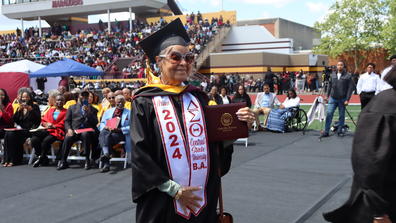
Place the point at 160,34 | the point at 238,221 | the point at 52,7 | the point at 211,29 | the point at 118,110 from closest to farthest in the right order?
the point at 160,34
the point at 238,221
the point at 118,110
the point at 211,29
the point at 52,7

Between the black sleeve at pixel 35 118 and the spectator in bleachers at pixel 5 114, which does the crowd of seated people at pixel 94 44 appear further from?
the black sleeve at pixel 35 118

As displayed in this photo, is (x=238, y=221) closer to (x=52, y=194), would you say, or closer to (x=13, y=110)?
(x=52, y=194)

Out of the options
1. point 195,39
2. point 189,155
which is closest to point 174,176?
point 189,155

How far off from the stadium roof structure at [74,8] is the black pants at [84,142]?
34958mm

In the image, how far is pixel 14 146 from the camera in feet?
29.4

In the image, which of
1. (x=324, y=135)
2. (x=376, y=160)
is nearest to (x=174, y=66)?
(x=376, y=160)

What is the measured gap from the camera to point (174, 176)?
2.51 m

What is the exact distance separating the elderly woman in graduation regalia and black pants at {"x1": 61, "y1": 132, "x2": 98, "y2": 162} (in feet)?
19.7

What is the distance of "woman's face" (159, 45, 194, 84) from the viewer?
2615mm

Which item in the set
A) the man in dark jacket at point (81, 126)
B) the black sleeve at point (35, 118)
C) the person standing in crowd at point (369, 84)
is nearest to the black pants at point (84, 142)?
the man in dark jacket at point (81, 126)

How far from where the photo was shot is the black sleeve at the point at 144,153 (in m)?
2.42

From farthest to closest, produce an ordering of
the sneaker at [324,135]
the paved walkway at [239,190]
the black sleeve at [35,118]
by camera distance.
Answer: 1. the sneaker at [324,135]
2. the black sleeve at [35,118]
3. the paved walkway at [239,190]

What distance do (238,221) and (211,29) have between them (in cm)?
3673

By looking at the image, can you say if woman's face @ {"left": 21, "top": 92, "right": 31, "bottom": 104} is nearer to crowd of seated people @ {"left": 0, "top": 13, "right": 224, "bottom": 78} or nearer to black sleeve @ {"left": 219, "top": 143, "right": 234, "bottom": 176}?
black sleeve @ {"left": 219, "top": 143, "right": 234, "bottom": 176}
